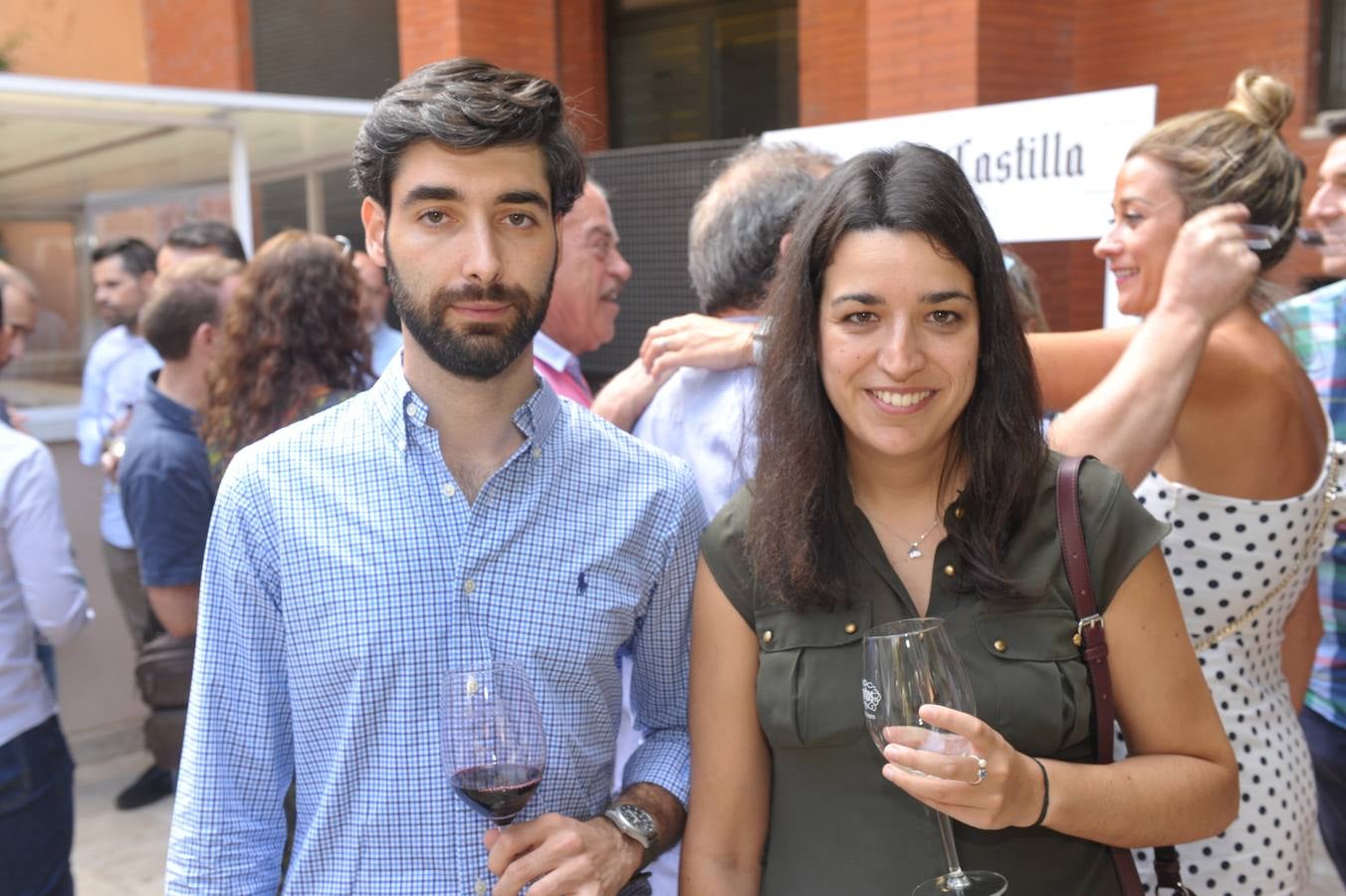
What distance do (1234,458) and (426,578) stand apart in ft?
5.19

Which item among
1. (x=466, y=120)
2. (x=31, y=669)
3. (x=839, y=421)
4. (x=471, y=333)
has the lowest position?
(x=31, y=669)

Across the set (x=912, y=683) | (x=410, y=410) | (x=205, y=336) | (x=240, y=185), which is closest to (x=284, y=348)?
(x=205, y=336)

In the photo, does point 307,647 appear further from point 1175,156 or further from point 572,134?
point 1175,156

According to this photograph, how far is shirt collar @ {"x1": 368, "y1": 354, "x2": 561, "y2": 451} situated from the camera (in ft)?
6.40

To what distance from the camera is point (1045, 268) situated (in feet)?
22.3

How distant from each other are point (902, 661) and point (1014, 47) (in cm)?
563

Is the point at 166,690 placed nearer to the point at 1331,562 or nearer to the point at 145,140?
the point at 1331,562

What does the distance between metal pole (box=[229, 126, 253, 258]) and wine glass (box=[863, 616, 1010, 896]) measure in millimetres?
6508

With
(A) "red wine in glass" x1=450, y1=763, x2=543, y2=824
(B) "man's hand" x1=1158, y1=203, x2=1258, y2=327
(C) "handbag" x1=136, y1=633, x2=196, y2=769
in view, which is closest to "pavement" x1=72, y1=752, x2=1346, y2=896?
(C) "handbag" x1=136, y1=633, x2=196, y2=769

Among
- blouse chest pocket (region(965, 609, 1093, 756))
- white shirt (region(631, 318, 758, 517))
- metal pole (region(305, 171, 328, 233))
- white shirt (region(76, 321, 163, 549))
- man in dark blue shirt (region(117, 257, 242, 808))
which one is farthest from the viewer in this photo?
metal pole (region(305, 171, 328, 233))

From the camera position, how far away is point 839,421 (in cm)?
A: 206

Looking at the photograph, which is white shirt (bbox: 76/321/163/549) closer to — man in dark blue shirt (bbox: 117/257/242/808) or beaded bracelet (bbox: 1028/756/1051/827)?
man in dark blue shirt (bbox: 117/257/242/808)

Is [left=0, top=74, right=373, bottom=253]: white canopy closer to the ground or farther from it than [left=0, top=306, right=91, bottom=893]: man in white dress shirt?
farther from it

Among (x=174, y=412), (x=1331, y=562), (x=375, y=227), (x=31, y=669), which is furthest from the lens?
(x=174, y=412)
